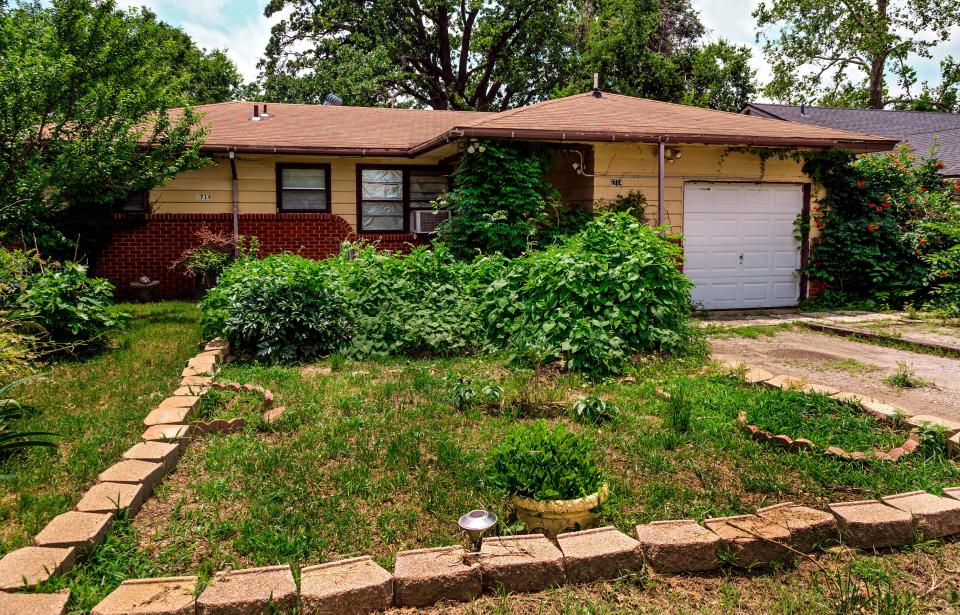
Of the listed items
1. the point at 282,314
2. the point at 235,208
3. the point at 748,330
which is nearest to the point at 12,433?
the point at 282,314

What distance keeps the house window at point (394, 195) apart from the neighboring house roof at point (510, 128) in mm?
686

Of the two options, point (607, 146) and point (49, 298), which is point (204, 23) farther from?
point (49, 298)

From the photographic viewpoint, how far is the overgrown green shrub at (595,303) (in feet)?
20.3

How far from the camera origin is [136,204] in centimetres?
1254

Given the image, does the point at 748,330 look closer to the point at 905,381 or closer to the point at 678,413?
the point at 905,381

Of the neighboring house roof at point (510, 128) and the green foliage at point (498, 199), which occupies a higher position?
the neighboring house roof at point (510, 128)

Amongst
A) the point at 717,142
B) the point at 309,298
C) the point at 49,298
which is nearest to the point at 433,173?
the point at 717,142

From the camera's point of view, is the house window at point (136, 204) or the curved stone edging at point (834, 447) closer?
the curved stone edging at point (834, 447)

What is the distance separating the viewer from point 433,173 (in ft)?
44.9

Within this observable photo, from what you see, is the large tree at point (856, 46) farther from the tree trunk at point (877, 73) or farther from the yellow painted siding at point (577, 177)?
the yellow painted siding at point (577, 177)

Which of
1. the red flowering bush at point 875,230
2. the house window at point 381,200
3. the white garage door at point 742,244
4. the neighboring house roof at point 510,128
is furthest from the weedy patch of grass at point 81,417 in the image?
the red flowering bush at point 875,230

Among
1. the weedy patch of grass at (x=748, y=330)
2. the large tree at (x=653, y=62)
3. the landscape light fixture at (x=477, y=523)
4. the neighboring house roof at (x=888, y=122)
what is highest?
the large tree at (x=653, y=62)

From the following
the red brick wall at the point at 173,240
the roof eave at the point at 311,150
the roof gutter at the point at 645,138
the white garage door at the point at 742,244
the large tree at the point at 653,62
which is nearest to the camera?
the roof gutter at the point at 645,138

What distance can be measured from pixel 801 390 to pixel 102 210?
38.1 feet
